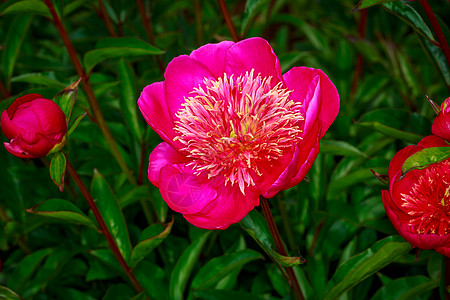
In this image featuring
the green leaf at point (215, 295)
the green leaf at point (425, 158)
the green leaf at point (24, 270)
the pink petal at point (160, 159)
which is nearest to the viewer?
the green leaf at point (425, 158)

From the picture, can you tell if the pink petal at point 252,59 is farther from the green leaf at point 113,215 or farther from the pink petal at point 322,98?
the green leaf at point 113,215

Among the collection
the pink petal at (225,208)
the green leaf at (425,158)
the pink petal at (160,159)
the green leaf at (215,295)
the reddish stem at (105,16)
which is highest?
the reddish stem at (105,16)

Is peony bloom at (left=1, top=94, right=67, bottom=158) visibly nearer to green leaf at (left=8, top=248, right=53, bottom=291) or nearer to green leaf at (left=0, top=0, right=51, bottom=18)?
green leaf at (left=0, top=0, right=51, bottom=18)

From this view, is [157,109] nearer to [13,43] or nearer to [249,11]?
[249,11]

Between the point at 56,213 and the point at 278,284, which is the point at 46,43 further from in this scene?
the point at 278,284

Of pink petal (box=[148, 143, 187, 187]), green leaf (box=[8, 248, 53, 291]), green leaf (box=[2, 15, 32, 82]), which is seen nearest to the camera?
pink petal (box=[148, 143, 187, 187])

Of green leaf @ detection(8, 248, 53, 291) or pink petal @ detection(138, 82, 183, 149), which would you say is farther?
green leaf @ detection(8, 248, 53, 291)

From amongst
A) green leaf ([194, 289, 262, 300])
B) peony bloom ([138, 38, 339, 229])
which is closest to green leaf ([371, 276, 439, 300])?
green leaf ([194, 289, 262, 300])

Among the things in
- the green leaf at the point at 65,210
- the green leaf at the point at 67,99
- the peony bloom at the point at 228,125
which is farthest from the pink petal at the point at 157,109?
the green leaf at the point at 65,210
